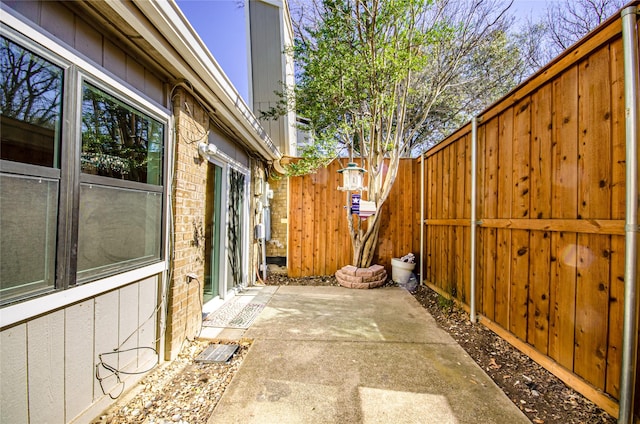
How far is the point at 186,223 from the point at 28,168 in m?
1.30

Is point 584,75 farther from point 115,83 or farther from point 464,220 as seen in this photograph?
point 115,83

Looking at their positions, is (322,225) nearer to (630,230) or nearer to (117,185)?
(117,185)

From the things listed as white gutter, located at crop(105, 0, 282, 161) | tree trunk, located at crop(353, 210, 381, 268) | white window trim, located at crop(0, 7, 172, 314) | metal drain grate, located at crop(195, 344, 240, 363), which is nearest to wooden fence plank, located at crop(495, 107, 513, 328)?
tree trunk, located at crop(353, 210, 381, 268)

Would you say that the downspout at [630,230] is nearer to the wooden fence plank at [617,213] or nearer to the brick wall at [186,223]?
the wooden fence plank at [617,213]

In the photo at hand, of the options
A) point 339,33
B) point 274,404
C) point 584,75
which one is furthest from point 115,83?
point 339,33

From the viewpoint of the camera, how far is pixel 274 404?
6.20 feet

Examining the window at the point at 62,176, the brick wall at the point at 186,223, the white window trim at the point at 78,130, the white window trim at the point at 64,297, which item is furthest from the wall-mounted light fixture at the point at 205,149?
the white window trim at the point at 64,297

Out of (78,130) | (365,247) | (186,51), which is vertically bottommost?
(365,247)

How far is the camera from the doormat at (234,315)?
3.16 meters

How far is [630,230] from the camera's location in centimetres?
156

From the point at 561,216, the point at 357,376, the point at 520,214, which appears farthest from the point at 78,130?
the point at 520,214

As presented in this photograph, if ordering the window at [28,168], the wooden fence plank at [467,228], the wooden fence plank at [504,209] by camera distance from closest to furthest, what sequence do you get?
the window at [28,168], the wooden fence plank at [504,209], the wooden fence plank at [467,228]

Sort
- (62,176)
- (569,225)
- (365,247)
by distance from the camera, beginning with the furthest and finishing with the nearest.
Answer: (365,247) < (569,225) < (62,176)

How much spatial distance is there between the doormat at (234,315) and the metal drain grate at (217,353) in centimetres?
42
